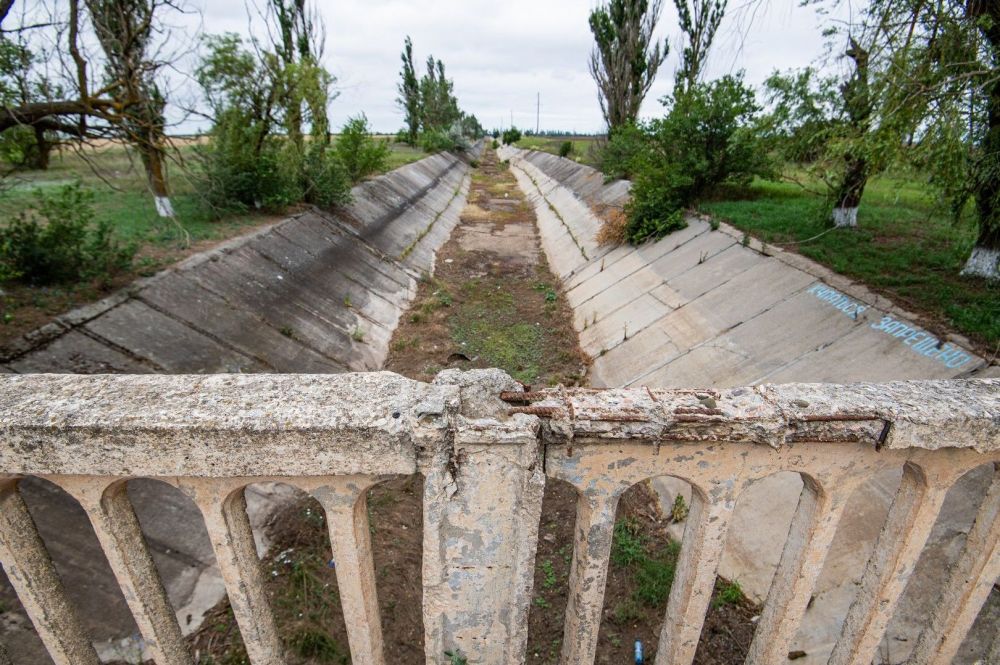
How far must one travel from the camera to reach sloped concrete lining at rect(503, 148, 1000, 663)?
4145 millimetres

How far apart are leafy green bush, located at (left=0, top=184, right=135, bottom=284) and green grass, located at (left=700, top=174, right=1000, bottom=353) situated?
395 inches

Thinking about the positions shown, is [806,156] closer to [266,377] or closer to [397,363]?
[397,363]

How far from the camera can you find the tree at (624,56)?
85.3ft

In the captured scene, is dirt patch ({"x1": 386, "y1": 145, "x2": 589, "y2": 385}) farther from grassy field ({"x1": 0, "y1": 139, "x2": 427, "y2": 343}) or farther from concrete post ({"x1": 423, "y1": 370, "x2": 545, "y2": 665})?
concrete post ({"x1": 423, "y1": 370, "x2": 545, "y2": 665})

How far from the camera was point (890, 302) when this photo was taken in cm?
675

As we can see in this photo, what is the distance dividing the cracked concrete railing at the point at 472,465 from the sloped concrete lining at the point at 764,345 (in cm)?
211

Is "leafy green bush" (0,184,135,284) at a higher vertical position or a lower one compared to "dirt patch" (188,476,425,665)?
higher

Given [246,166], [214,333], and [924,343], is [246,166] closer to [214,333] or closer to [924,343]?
[214,333]

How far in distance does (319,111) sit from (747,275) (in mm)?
10657

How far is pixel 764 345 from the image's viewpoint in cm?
728

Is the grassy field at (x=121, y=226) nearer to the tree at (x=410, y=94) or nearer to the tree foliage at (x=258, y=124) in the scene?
the tree foliage at (x=258, y=124)

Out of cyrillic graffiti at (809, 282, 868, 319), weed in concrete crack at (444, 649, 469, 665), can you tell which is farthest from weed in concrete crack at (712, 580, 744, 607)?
cyrillic graffiti at (809, 282, 868, 319)

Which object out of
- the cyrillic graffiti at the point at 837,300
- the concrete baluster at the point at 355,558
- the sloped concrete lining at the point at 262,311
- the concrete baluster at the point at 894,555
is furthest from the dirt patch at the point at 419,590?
the cyrillic graffiti at the point at 837,300

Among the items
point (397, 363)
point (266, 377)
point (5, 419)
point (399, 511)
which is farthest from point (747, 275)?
point (5, 419)
